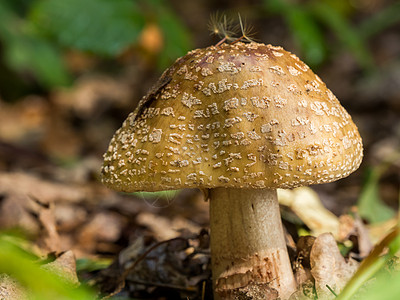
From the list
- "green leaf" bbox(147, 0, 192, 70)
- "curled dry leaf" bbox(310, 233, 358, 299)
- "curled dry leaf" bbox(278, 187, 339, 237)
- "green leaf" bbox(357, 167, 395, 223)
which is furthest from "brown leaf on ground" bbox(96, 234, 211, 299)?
"green leaf" bbox(147, 0, 192, 70)

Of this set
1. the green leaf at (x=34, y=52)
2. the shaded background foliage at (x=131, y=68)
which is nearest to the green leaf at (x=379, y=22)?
the shaded background foliage at (x=131, y=68)

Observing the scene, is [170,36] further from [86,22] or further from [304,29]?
[304,29]

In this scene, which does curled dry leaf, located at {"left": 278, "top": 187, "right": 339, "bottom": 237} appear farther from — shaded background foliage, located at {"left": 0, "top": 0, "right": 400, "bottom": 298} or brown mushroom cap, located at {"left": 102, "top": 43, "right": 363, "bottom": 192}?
brown mushroom cap, located at {"left": 102, "top": 43, "right": 363, "bottom": 192}

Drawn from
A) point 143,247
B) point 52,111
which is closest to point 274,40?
point 52,111

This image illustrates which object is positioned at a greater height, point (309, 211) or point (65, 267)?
point (309, 211)

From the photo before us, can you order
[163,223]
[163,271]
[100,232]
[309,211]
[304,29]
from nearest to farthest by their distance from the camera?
[163,271]
[309,211]
[100,232]
[163,223]
[304,29]

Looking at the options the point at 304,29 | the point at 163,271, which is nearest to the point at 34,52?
the point at 304,29
